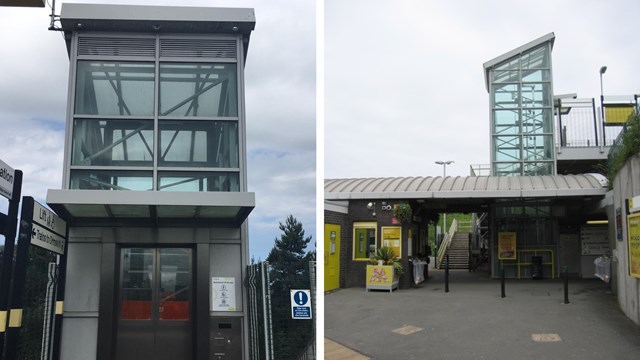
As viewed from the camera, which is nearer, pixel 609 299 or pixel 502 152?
pixel 609 299

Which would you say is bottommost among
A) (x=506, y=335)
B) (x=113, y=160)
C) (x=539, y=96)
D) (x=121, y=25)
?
(x=506, y=335)

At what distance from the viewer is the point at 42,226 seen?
19.8ft

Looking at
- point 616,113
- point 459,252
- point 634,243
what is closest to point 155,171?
point 634,243

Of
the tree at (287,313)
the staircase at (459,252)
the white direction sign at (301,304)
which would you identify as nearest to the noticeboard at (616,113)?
the staircase at (459,252)

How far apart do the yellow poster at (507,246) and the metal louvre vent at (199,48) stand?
36.7ft

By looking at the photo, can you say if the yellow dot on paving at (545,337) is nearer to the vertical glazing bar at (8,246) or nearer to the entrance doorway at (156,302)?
the entrance doorway at (156,302)

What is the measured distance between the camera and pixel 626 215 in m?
8.79

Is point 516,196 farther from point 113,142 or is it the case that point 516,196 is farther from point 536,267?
point 113,142

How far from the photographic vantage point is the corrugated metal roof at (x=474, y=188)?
1377 cm

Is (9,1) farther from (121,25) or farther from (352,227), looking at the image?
(352,227)

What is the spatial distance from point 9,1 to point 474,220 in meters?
28.5

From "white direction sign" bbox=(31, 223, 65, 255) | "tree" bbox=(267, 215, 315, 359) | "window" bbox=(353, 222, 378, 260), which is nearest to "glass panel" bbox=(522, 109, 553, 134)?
"window" bbox=(353, 222, 378, 260)

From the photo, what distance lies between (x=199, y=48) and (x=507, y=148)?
14.5 meters

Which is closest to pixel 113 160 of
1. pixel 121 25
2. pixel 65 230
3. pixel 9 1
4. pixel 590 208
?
pixel 65 230
